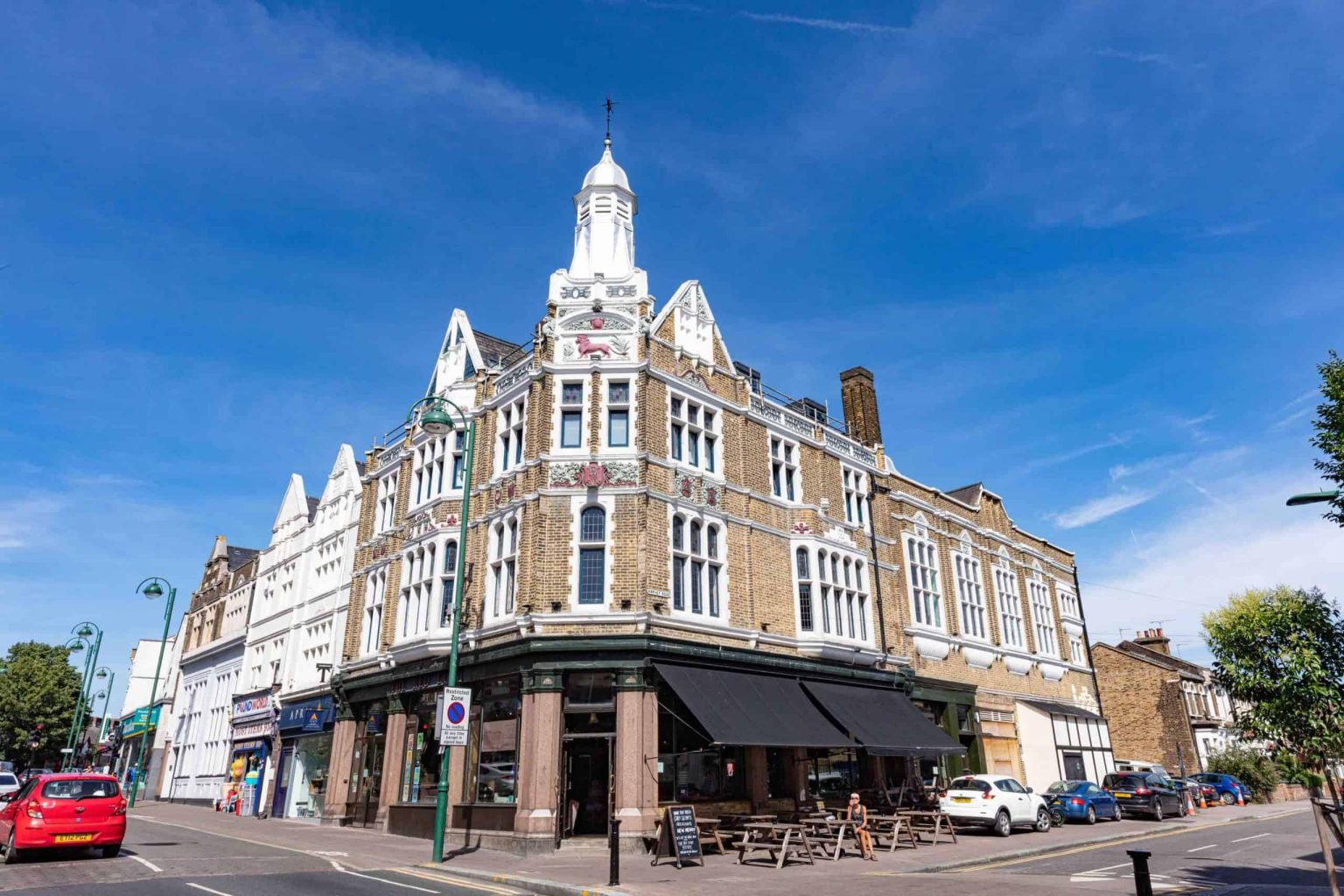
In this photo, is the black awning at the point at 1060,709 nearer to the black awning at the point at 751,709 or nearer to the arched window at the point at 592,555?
the black awning at the point at 751,709

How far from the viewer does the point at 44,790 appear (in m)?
15.8

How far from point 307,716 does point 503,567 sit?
1477 cm

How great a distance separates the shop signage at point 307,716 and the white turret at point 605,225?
60.6ft

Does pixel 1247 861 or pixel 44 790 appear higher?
pixel 44 790

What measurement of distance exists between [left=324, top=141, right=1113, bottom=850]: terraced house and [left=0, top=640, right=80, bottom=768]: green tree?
158 feet

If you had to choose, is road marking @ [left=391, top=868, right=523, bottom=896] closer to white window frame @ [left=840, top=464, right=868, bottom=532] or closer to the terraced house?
the terraced house

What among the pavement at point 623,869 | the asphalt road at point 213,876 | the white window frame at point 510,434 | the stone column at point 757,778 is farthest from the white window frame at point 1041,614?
the asphalt road at point 213,876

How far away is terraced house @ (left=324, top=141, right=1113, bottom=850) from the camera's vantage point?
64.0 feet

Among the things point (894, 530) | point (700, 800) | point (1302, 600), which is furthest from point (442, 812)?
point (894, 530)

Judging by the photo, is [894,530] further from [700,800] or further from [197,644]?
[197,644]

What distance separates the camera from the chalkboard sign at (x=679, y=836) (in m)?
16.5

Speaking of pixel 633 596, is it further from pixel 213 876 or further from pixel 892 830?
pixel 213 876

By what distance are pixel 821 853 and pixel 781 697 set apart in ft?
13.6

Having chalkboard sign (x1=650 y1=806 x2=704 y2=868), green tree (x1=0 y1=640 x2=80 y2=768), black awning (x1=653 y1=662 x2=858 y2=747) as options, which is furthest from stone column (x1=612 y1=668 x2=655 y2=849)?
green tree (x1=0 y1=640 x2=80 y2=768)
